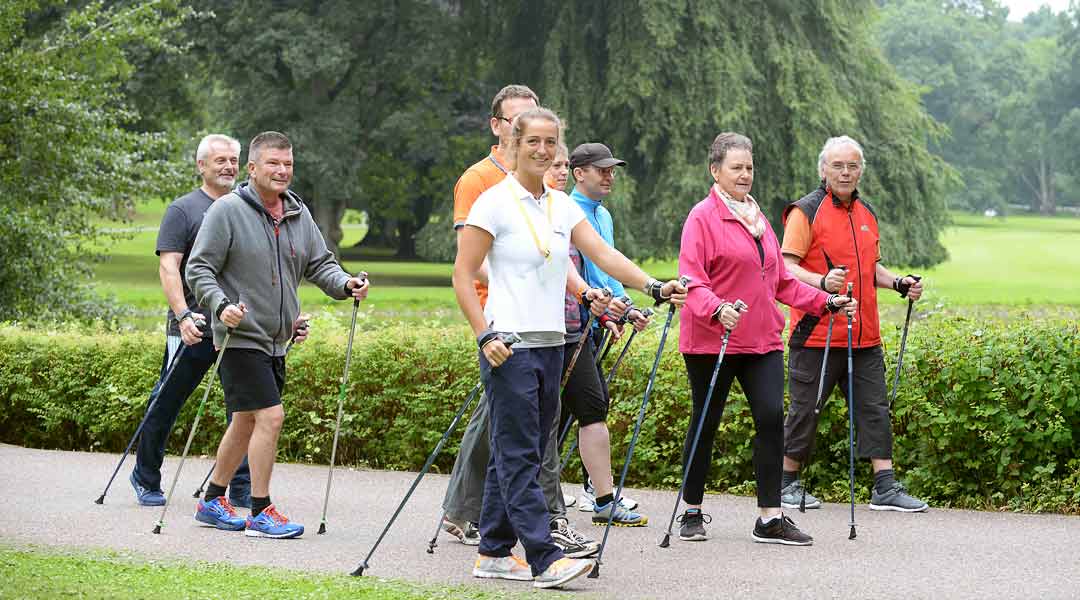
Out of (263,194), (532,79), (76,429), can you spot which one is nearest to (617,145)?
(532,79)

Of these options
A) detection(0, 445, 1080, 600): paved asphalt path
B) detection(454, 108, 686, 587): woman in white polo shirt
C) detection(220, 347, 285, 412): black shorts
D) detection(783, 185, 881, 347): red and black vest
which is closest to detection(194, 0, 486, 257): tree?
detection(0, 445, 1080, 600): paved asphalt path

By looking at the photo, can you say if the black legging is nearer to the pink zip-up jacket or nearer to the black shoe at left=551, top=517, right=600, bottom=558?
the pink zip-up jacket

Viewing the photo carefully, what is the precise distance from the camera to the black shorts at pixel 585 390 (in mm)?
7582

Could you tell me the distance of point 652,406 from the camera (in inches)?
360

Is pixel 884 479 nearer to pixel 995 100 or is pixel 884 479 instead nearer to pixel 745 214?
pixel 745 214

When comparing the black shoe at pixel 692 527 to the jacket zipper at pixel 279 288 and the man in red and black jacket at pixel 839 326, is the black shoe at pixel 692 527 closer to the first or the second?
the man in red and black jacket at pixel 839 326

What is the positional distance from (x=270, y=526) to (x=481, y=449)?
45.0 inches

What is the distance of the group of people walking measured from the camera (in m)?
6.27

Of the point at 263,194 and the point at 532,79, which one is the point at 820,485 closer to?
the point at 263,194

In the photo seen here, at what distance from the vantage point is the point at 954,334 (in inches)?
341

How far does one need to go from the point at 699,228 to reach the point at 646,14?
24559mm

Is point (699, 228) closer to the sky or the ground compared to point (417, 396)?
closer to the sky

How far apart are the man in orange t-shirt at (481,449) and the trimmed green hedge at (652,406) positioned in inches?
70.6

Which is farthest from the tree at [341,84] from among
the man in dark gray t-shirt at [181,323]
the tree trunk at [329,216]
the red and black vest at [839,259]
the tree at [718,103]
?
the red and black vest at [839,259]
